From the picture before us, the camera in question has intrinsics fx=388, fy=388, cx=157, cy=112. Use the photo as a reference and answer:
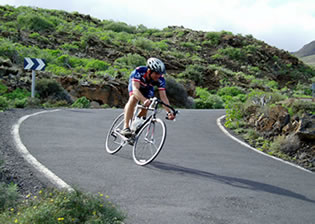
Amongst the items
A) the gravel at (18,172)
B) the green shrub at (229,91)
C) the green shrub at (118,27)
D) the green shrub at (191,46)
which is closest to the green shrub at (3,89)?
the gravel at (18,172)

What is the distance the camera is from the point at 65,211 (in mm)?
3506

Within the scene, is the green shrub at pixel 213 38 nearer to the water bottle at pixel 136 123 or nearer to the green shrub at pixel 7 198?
the water bottle at pixel 136 123

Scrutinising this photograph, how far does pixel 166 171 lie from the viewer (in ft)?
22.0

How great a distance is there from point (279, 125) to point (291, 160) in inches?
88.8

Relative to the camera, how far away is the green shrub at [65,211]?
11.1ft

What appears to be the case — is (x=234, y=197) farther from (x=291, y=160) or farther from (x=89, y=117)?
(x=89, y=117)

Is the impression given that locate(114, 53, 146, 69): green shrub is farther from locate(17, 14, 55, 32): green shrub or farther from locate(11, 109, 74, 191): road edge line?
locate(11, 109, 74, 191): road edge line

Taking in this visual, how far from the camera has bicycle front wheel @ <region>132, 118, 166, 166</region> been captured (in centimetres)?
688

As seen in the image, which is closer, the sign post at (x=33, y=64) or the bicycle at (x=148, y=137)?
the bicycle at (x=148, y=137)

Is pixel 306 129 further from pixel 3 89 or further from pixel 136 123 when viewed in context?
pixel 3 89

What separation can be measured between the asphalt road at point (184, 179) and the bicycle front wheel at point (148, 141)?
17 centimetres

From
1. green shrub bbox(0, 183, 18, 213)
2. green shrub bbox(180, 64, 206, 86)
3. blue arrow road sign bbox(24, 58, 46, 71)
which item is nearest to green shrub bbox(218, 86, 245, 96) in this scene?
green shrub bbox(180, 64, 206, 86)

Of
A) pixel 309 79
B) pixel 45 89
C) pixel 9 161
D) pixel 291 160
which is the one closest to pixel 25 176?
pixel 9 161

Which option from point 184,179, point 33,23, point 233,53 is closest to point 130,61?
point 33,23
